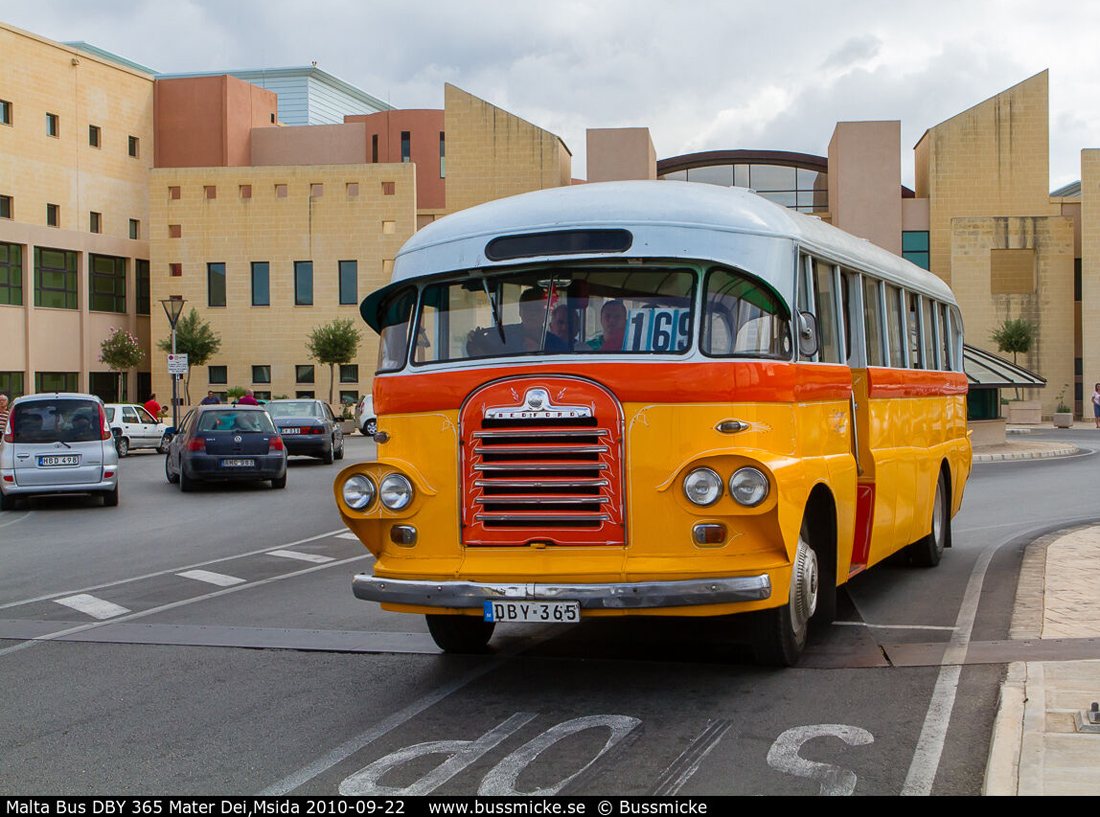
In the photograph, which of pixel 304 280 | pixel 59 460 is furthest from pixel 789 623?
pixel 304 280

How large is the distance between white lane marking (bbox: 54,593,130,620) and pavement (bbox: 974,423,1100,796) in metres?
6.79

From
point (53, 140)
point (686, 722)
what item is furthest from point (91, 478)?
point (53, 140)

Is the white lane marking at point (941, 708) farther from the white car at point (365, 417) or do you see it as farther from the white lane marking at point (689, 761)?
the white car at point (365, 417)

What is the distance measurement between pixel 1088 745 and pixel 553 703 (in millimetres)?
2619

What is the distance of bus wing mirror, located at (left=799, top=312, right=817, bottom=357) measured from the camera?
291 inches

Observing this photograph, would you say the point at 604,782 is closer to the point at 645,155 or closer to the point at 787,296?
the point at 787,296

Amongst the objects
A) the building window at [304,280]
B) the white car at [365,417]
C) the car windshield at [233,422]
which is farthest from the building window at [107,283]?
the car windshield at [233,422]

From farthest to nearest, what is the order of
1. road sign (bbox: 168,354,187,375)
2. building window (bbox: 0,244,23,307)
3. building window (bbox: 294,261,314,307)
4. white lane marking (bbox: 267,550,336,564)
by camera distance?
building window (bbox: 294,261,314,307)
building window (bbox: 0,244,23,307)
road sign (bbox: 168,354,187,375)
white lane marking (bbox: 267,550,336,564)

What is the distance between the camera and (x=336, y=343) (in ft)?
205

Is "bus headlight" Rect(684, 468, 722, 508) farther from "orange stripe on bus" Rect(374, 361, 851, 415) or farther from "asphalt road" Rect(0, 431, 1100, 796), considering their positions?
"asphalt road" Rect(0, 431, 1100, 796)

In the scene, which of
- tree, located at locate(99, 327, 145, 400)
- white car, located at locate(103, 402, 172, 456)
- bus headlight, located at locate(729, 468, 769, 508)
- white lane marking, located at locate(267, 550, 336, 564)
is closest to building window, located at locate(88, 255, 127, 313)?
tree, located at locate(99, 327, 145, 400)

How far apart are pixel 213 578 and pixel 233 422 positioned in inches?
464

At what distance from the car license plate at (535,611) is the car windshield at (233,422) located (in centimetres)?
1765

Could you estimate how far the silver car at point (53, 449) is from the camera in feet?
65.8
